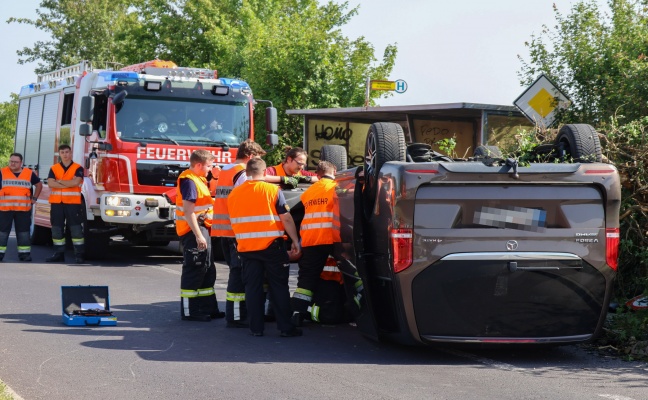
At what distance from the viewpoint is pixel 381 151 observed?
8.13 m

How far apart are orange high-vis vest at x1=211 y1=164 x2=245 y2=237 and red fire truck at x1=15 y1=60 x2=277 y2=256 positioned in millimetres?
5530

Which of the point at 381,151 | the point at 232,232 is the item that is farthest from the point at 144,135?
the point at 381,151

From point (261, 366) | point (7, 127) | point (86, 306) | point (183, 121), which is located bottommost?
point (261, 366)

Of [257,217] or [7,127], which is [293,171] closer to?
[257,217]

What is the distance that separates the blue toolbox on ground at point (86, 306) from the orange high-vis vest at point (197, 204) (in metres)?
0.98

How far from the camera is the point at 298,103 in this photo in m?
26.2

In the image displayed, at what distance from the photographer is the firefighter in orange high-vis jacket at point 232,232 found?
32.0 feet

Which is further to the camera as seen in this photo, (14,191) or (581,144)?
(14,191)

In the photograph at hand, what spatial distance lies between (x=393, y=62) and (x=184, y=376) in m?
22.1

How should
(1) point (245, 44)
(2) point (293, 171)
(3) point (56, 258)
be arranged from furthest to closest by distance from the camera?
(1) point (245, 44) → (3) point (56, 258) → (2) point (293, 171)

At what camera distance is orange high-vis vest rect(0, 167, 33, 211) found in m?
16.4

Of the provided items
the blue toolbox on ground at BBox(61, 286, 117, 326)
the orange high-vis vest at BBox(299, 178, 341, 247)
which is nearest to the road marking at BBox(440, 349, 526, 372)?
the orange high-vis vest at BBox(299, 178, 341, 247)

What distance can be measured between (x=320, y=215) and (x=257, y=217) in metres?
0.72

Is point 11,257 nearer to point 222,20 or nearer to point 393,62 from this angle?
point 393,62
